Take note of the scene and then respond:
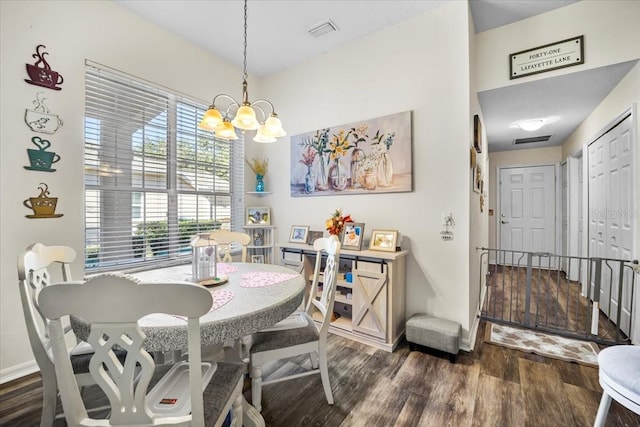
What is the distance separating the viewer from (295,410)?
161 centimetres

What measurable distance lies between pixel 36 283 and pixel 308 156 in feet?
8.15

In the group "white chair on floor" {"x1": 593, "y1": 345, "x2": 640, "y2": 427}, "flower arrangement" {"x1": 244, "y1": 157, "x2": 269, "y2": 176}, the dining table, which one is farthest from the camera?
"flower arrangement" {"x1": 244, "y1": 157, "x2": 269, "y2": 176}

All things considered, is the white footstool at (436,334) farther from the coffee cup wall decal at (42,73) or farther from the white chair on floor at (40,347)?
the coffee cup wall decal at (42,73)

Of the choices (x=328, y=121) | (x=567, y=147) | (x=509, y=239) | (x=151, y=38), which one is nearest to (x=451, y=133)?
(x=328, y=121)

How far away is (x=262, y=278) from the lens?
1658mm

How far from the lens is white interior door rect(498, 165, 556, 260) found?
204 inches

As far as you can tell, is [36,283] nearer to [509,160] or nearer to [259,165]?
[259,165]

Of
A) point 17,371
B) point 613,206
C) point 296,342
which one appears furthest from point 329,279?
point 613,206

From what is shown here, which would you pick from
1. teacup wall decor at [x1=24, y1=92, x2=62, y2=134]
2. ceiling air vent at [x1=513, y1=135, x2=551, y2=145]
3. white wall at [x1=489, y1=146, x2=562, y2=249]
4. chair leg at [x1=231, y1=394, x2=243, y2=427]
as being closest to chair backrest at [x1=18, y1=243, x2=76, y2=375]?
chair leg at [x1=231, y1=394, x2=243, y2=427]

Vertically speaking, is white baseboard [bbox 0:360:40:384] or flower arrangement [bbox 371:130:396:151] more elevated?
flower arrangement [bbox 371:130:396:151]

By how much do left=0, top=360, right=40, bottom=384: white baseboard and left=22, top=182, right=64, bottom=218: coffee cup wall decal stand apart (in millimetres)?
1067

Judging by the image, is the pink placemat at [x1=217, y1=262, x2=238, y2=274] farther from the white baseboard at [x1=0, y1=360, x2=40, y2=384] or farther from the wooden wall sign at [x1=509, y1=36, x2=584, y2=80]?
the wooden wall sign at [x1=509, y1=36, x2=584, y2=80]

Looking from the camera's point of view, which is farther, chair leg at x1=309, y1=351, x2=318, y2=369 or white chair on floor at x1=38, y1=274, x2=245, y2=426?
chair leg at x1=309, y1=351, x2=318, y2=369

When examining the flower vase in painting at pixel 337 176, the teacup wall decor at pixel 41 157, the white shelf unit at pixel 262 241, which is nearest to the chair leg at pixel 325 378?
the flower vase in painting at pixel 337 176
